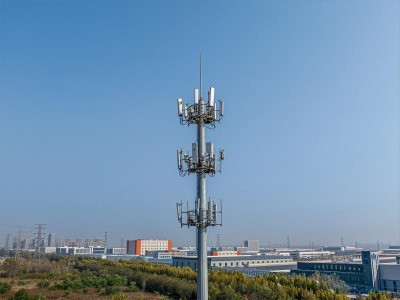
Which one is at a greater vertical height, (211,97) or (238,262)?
(211,97)

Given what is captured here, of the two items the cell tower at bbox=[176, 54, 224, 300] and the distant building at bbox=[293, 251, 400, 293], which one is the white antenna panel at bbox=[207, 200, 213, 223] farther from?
the distant building at bbox=[293, 251, 400, 293]

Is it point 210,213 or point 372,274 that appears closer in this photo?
point 210,213

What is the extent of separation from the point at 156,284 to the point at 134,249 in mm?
132424

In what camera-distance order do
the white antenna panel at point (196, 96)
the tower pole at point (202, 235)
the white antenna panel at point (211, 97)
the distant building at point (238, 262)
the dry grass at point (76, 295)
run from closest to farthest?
the tower pole at point (202, 235) < the white antenna panel at point (211, 97) < the white antenna panel at point (196, 96) < the dry grass at point (76, 295) < the distant building at point (238, 262)

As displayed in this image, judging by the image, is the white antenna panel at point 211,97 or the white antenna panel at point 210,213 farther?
the white antenna panel at point 211,97

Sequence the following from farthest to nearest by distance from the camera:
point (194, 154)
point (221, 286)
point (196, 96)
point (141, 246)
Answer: point (141, 246) → point (221, 286) → point (196, 96) → point (194, 154)

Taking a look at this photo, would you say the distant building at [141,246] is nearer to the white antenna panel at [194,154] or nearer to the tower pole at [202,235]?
the tower pole at [202,235]

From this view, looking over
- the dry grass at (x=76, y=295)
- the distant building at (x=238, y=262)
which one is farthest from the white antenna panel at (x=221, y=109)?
the distant building at (x=238, y=262)

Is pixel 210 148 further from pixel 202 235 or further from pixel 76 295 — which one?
pixel 76 295

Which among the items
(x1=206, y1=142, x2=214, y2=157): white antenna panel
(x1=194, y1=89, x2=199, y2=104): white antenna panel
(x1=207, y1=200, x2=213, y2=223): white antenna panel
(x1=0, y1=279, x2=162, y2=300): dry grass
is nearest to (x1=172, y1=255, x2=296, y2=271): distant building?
(x1=0, y1=279, x2=162, y2=300): dry grass

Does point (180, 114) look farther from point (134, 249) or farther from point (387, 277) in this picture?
point (134, 249)

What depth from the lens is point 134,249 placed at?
532ft

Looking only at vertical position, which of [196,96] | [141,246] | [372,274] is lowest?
[372,274]

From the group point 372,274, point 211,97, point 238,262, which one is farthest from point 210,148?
point 238,262
